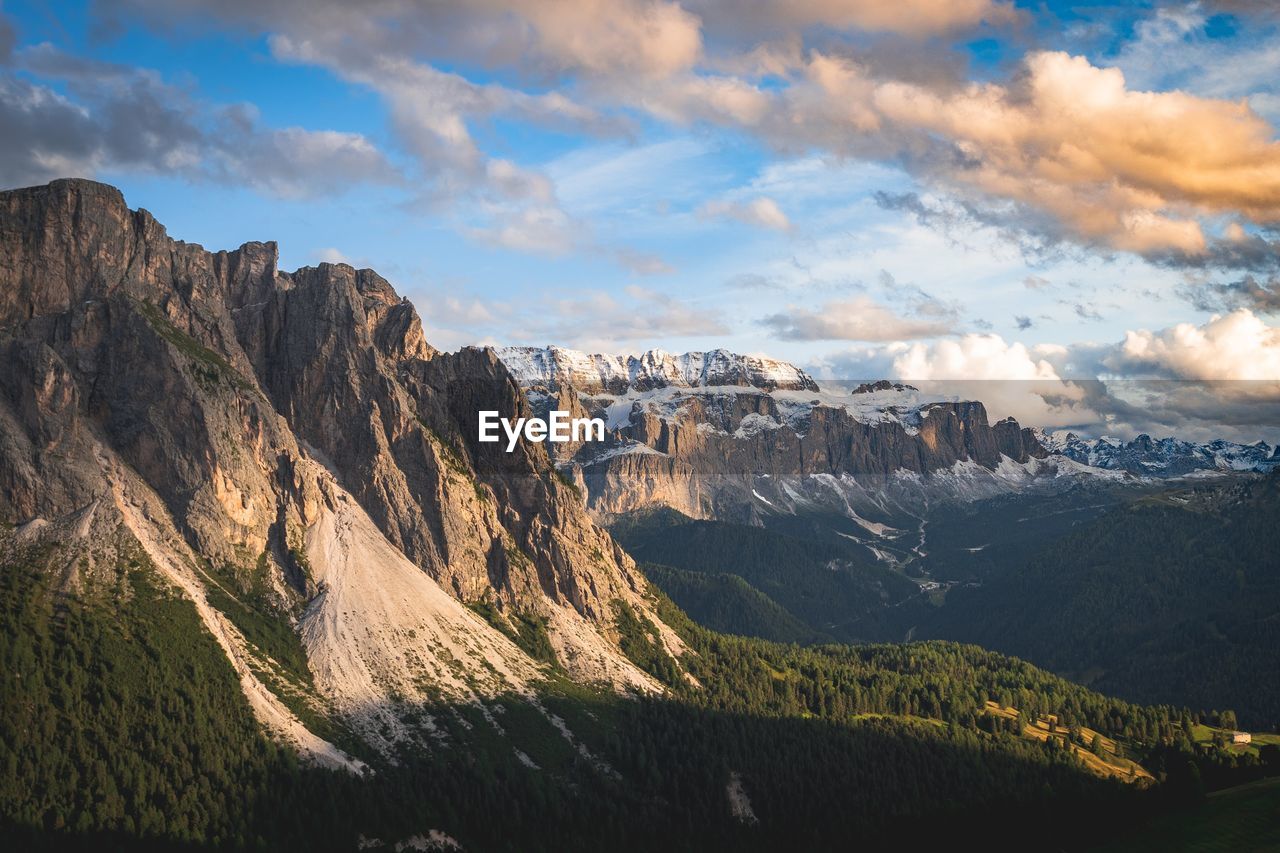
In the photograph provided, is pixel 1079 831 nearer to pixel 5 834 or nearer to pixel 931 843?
pixel 931 843

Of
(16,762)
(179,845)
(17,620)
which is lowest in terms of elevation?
(179,845)

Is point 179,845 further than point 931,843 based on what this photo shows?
No

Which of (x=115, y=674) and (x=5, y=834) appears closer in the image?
(x=5, y=834)

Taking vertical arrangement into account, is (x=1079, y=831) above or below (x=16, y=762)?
below

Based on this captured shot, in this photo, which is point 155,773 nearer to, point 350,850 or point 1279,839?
point 350,850

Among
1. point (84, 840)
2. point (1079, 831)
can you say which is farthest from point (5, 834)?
point (1079, 831)

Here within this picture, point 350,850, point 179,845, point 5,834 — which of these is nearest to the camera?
point 5,834

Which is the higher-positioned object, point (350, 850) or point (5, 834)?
point (5, 834)

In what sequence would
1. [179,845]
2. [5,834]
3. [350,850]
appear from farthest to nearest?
1. [350,850]
2. [179,845]
3. [5,834]

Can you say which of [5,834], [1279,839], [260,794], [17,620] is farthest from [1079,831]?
[17,620]
